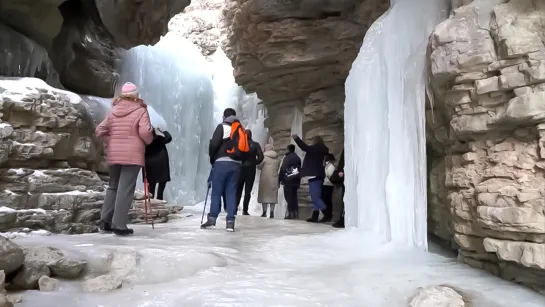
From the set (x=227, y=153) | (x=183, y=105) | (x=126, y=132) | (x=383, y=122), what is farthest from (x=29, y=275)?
(x=183, y=105)

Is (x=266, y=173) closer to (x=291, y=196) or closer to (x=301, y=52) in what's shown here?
(x=291, y=196)

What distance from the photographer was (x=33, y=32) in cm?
951

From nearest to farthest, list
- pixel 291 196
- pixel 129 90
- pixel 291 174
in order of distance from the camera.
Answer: pixel 129 90 → pixel 291 174 → pixel 291 196

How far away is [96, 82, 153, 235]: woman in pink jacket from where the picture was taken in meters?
5.48

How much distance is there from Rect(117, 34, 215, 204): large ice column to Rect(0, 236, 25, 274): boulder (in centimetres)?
1314

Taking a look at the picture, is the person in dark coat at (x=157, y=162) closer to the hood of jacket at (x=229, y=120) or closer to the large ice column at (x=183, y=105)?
the hood of jacket at (x=229, y=120)

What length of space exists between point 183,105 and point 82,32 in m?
6.85

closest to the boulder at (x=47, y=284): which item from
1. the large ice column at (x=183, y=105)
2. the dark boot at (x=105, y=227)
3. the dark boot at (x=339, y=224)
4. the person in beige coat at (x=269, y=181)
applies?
the dark boot at (x=105, y=227)

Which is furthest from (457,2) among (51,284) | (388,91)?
(51,284)

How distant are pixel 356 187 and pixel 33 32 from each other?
23.4 feet

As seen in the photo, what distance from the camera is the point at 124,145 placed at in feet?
18.0

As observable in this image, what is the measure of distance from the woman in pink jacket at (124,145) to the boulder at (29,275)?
1.81 meters

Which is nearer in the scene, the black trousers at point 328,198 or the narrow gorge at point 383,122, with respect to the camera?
the narrow gorge at point 383,122

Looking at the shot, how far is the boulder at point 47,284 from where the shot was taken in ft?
11.8
